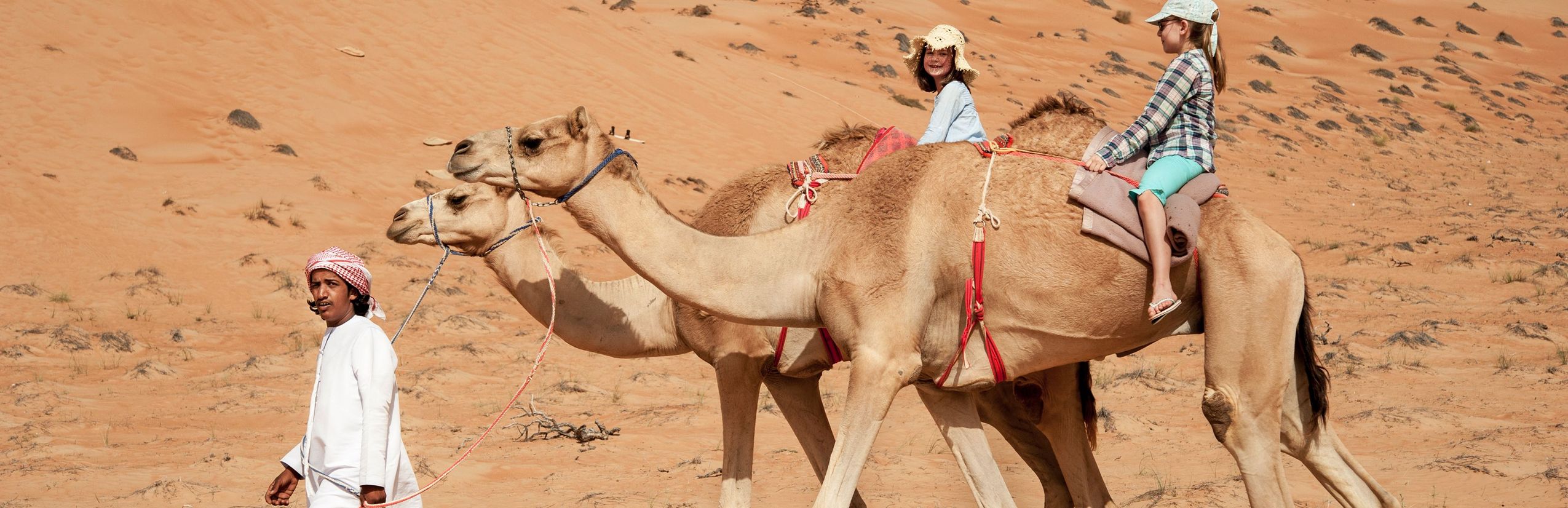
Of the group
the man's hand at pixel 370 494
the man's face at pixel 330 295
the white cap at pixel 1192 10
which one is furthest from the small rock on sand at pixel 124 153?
the white cap at pixel 1192 10

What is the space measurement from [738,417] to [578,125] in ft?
5.56

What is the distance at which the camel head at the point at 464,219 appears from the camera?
6605mm

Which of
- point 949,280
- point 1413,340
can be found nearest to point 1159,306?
point 949,280

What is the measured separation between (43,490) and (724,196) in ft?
15.8

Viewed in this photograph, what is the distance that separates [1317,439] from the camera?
5.63 meters

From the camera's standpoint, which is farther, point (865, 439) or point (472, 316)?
point (472, 316)

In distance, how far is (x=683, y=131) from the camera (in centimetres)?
2467

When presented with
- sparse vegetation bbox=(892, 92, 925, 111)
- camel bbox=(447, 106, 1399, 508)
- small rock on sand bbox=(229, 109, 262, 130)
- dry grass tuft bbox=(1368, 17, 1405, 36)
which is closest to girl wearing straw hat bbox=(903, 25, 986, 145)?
camel bbox=(447, 106, 1399, 508)

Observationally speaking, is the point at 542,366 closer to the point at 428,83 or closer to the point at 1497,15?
the point at 428,83

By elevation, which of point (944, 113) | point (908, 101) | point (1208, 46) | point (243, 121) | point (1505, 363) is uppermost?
point (1208, 46)

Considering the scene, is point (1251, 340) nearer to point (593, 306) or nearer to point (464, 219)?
point (593, 306)

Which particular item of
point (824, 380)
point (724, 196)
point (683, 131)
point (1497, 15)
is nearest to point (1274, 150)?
point (683, 131)

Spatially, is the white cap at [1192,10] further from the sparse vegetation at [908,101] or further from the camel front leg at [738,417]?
the sparse vegetation at [908,101]

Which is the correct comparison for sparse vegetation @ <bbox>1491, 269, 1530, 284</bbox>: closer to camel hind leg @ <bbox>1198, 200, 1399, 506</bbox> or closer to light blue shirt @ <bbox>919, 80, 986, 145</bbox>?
light blue shirt @ <bbox>919, 80, 986, 145</bbox>
